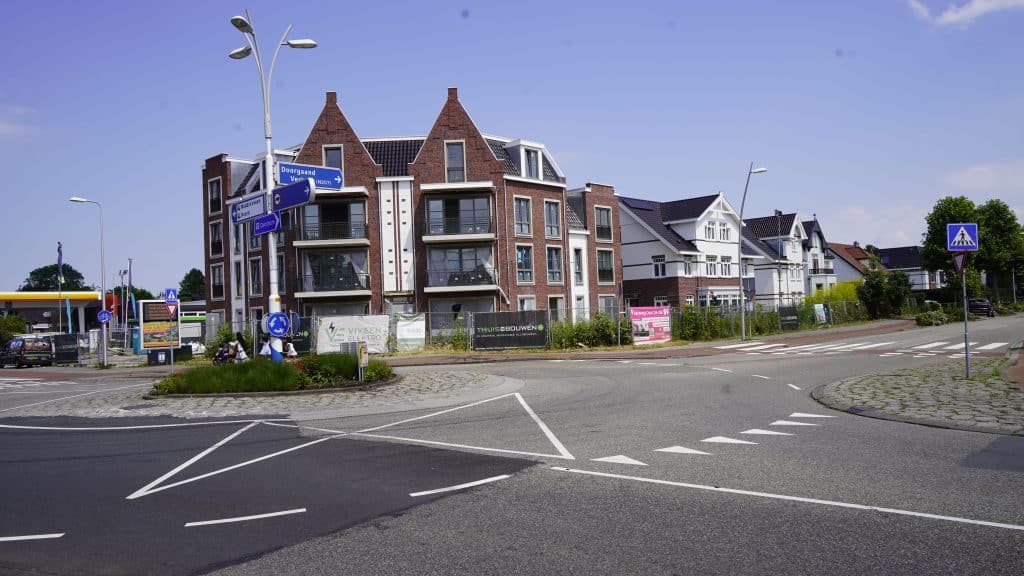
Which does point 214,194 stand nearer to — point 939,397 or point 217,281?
point 217,281

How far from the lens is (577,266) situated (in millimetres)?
45688

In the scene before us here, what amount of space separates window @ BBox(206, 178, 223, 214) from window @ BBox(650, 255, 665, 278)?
101 ft

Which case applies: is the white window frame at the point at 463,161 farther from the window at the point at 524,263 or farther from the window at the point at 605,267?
the window at the point at 605,267

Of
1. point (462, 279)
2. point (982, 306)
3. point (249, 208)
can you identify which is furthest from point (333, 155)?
point (982, 306)

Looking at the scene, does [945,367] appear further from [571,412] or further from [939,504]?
[939,504]

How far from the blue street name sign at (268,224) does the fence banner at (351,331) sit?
1809 cm

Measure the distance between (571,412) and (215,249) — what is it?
4153 cm

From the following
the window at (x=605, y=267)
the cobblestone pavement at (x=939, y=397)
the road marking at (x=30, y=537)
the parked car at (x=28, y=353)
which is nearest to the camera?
the road marking at (x=30, y=537)

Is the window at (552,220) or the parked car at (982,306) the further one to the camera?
the parked car at (982,306)

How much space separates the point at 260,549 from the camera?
543cm

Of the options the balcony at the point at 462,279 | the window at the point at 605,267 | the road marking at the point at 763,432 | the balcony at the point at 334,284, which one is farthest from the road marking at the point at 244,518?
the window at the point at 605,267

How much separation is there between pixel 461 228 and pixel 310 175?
79.7 feet

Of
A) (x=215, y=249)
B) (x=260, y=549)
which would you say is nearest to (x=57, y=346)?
(x=215, y=249)

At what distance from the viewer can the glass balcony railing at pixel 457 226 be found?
40438 millimetres
